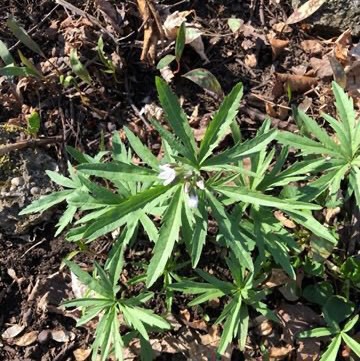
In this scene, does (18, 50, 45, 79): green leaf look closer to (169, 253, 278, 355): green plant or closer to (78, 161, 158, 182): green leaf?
(78, 161, 158, 182): green leaf

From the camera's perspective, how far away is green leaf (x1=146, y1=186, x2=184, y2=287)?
231 centimetres

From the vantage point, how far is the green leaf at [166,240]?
2307 millimetres

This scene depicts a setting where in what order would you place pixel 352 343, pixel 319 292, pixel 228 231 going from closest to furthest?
pixel 228 231
pixel 352 343
pixel 319 292

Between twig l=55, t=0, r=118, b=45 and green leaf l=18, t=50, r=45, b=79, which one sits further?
twig l=55, t=0, r=118, b=45

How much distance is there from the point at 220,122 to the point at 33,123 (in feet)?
4.61

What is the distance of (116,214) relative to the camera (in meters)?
2.28

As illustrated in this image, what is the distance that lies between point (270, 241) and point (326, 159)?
0.42 m

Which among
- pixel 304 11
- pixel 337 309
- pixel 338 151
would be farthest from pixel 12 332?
pixel 304 11

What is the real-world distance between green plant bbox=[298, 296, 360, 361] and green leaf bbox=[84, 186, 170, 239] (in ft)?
3.80

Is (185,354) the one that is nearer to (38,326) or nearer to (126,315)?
(126,315)

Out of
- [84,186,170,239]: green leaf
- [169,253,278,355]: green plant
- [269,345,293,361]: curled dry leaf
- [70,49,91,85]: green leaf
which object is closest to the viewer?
[84,186,170,239]: green leaf

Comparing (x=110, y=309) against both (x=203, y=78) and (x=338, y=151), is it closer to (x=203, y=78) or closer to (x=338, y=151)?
(x=338, y=151)

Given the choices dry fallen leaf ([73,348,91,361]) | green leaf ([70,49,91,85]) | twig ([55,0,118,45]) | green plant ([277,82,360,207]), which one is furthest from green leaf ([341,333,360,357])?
twig ([55,0,118,45])

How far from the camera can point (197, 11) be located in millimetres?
3646
